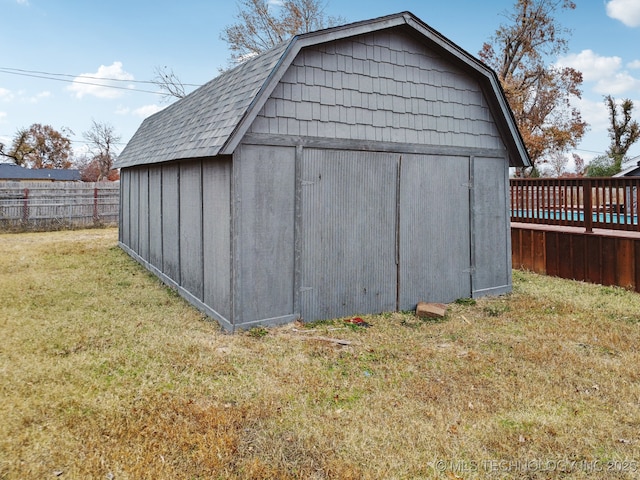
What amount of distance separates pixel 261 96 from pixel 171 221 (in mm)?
3567

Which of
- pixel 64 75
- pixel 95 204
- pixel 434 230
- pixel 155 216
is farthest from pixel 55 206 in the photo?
pixel 434 230

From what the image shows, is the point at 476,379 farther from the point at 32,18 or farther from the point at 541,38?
the point at 541,38

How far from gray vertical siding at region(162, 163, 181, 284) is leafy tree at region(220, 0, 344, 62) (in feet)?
49.3

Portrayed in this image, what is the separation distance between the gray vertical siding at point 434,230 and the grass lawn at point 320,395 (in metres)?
0.58

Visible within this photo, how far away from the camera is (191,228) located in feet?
21.6

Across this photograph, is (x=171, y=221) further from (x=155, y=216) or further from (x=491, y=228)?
(x=491, y=228)

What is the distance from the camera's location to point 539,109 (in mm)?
25250

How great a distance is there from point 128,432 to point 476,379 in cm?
289

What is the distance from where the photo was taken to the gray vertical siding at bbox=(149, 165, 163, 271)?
8.50 m

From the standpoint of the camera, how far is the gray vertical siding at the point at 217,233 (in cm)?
525

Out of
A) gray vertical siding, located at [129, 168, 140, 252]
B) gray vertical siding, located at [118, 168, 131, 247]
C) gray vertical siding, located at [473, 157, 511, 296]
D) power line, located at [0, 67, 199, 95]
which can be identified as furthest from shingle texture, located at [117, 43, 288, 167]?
power line, located at [0, 67, 199, 95]

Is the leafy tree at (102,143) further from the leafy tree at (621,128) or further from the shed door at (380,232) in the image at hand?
the leafy tree at (621,128)

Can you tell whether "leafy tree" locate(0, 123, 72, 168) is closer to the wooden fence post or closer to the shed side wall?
the wooden fence post

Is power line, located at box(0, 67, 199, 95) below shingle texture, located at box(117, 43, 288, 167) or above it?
above
